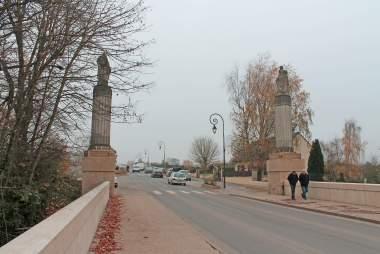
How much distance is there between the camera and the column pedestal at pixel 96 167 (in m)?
31.4

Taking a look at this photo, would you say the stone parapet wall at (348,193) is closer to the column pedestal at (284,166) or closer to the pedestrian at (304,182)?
the pedestrian at (304,182)

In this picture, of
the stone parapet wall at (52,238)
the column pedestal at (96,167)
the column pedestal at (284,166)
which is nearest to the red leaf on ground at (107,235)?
the stone parapet wall at (52,238)

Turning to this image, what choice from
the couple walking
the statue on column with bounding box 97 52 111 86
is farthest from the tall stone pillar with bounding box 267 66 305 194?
the statue on column with bounding box 97 52 111 86

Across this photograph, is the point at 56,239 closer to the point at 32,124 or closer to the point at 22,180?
the point at 22,180

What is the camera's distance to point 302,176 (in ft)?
93.0

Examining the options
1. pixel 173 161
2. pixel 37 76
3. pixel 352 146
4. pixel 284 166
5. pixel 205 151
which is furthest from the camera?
pixel 173 161

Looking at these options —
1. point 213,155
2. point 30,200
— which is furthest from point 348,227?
point 213,155

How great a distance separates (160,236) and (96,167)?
62.3 feet

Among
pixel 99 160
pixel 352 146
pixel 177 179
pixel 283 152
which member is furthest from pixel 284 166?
pixel 352 146

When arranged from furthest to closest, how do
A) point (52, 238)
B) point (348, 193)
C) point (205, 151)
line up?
1. point (205, 151)
2. point (348, 193)
3. point (52, 238)

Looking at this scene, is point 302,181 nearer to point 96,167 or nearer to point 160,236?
point 96,167

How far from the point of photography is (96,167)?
104 ft

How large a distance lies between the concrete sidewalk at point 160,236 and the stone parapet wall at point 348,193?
32.8ft

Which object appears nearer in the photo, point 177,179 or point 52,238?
point 52,238
